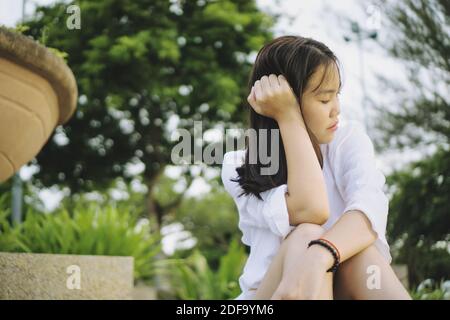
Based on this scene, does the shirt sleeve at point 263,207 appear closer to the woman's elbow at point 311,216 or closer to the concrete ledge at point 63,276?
the woman's elbow at point 311,216

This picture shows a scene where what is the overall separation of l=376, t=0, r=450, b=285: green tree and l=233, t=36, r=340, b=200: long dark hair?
386 cm

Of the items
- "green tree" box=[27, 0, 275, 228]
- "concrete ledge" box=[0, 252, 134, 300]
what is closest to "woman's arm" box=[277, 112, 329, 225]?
"concrete ledge" box=[0, 252, 134, 300]

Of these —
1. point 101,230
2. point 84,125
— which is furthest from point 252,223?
point 84,125

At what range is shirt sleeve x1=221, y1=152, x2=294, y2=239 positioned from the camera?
144 centimetres

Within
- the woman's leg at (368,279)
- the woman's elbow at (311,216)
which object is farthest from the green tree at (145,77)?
the woman's leg at (368,279)

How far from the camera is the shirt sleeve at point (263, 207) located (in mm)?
1440

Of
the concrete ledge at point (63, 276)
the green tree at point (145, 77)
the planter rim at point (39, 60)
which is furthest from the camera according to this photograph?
the green tree at point (145, 77)

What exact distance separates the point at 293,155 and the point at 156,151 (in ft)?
29.8

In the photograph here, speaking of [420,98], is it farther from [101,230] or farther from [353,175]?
[353,175]

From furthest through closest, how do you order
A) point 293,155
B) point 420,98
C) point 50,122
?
point 420,98 < point 50,122 < point 293,155

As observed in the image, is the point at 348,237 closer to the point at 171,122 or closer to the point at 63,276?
the point at 63,276

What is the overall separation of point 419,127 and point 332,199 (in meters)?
4.50

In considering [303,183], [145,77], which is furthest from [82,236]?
[145,77]
